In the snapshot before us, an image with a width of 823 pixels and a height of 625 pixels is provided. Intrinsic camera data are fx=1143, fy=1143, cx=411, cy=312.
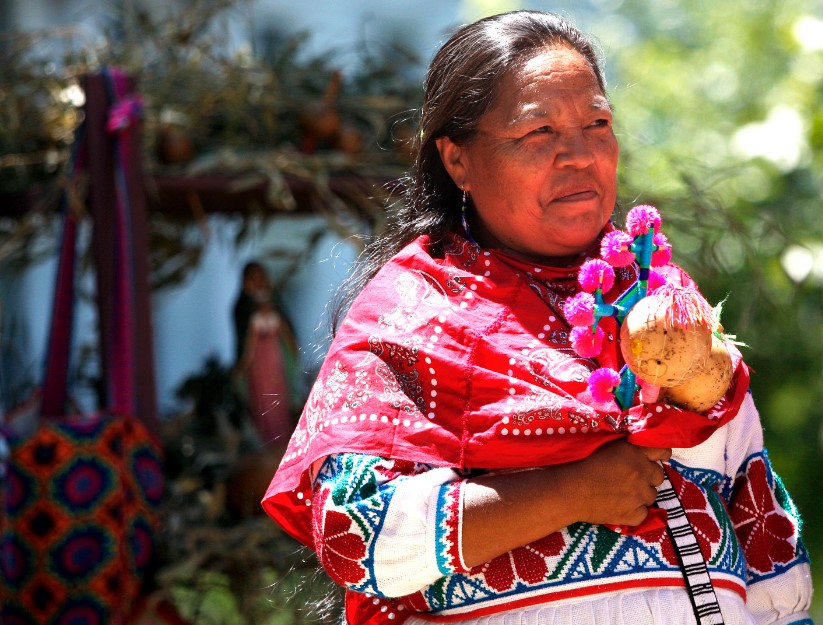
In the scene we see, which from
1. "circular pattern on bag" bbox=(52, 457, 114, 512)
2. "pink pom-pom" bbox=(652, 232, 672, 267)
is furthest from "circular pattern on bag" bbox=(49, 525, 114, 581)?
"pink pom-pom" bbox=(652, 232, 672, 267)

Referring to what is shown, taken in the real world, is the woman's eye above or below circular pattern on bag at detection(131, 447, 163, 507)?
above

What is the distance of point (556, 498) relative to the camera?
4.95 feet

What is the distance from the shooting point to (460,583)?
159 cm

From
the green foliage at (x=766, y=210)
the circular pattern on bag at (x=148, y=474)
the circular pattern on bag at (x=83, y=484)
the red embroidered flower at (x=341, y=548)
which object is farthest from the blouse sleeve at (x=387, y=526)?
the circular pattern on bag at (x=148, y=474)

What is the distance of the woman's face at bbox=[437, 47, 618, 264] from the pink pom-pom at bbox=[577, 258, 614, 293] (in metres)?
0.15

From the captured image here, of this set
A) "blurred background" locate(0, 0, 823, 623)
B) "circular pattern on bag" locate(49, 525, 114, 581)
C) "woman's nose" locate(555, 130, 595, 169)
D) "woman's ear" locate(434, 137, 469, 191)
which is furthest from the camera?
"blurred background" locate(0, 0, 823, 623)

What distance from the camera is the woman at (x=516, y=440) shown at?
1509 millimetres

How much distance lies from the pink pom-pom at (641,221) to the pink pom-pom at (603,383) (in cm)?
19

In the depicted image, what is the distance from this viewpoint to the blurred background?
3.37m

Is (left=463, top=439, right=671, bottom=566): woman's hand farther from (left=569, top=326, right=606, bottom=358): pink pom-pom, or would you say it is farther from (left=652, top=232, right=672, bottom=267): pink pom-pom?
(left=652, top=232, right=672, bottom=267): pink pom-pom

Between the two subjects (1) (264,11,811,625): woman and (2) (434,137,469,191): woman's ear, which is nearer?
(1) (264,11,811,625): woman

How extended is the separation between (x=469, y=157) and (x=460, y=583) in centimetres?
65

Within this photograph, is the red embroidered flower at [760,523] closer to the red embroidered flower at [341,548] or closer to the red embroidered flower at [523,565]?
the red embroidered flower at [523,565]

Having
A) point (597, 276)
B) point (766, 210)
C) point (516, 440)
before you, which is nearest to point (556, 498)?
point (516, 440)
